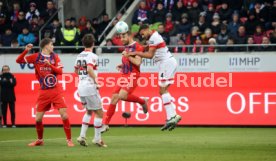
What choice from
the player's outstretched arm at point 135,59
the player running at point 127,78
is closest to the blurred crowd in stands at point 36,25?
the player running at point 127,78

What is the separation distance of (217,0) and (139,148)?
14.5m

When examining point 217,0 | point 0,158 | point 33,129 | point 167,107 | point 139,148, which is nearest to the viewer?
point 0,158

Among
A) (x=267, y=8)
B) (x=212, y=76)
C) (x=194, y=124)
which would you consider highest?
(x=267, y=8)

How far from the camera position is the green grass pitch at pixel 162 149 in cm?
1606

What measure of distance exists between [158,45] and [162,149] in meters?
3.62

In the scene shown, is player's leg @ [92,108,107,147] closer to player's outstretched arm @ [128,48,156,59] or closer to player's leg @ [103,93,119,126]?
player's leg @ [103,93,119,126]

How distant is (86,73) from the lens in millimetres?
18281

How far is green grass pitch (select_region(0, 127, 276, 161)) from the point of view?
52.7 ft

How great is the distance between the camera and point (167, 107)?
67.3 feet

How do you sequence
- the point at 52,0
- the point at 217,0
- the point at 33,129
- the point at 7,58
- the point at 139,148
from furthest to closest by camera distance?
the point at 52,0 < the point at 217,0 < the point at 7,58 < the point at 33,129 < the point at 139,148

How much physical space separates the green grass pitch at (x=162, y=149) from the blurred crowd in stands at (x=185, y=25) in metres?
6.12

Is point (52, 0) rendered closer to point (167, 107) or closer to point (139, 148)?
point (167, 107)

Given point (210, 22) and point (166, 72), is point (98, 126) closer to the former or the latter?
point (166, 72)

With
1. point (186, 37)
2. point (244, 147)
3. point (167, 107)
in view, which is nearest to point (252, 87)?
point (186, 37)
